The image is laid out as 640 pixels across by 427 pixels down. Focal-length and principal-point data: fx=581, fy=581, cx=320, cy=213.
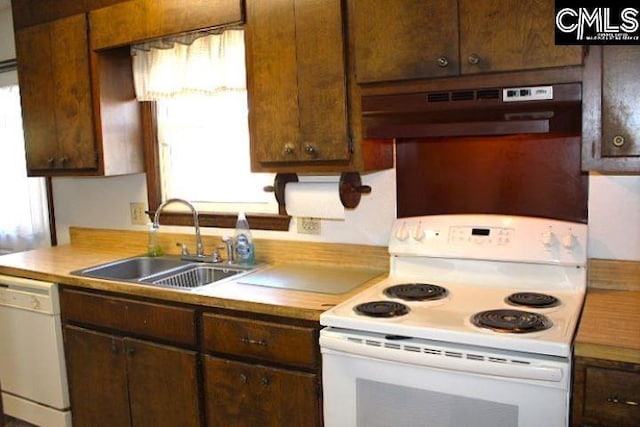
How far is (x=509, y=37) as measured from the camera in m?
1.81

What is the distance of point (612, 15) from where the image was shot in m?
1.77

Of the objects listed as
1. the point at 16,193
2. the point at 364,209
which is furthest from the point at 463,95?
the point at 16,193

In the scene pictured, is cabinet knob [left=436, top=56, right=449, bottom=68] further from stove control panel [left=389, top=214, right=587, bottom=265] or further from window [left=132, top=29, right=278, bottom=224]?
window [left=132, top=29, right=278, bottom=224]

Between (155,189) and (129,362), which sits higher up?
(155,189)

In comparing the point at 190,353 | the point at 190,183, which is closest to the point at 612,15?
the point at 190,353

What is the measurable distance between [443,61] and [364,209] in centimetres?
81

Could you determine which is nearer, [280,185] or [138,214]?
[280,185]

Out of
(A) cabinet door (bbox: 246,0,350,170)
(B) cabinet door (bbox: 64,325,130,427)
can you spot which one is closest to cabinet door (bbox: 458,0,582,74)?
(A) cabinet door (bbox: 246,0,350,170)

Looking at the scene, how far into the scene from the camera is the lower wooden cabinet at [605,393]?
152cm

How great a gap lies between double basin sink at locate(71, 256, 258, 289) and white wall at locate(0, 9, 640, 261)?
0.23m

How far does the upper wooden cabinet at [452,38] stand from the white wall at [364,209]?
544 mm

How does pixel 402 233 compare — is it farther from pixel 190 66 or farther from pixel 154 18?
pixel 154 18

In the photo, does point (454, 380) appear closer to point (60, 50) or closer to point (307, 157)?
point (307, 157)

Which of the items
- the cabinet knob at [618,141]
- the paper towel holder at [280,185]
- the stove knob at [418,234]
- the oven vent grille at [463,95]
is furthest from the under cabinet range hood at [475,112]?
the paper towel holder at [280,185]
